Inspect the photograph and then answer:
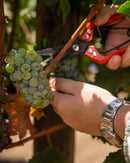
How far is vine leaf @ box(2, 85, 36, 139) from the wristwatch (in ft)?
1.18

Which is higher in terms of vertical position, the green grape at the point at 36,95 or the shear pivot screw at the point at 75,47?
the shear pivot screw at the point at 75,47

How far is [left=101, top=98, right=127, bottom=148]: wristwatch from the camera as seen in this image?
2.69 ft

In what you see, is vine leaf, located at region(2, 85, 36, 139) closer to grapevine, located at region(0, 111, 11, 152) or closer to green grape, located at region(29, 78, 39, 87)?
grapevine, located at region(0, 111, 11, 152)

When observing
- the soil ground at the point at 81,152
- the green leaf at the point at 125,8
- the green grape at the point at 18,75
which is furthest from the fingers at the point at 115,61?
the soil ground at the point at 81,152

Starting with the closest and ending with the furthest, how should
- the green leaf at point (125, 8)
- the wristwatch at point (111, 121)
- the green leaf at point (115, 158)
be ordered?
the green leaf at point (125, 8) < the wristwatch at point (111, 121) < the green leaf at point (115, 158)

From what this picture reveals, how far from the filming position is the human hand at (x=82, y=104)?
0.88 m

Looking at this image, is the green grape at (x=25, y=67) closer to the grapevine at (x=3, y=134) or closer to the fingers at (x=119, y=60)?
the grapevine at (x=3, y=134)

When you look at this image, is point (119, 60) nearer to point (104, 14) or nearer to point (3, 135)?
point (104, 14)

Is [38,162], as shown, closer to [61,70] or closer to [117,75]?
[61,70]

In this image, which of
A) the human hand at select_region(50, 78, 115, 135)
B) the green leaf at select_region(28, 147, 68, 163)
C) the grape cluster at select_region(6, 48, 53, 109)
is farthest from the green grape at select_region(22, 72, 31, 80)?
the green leaf at select_region(28, 147, 68, 163)

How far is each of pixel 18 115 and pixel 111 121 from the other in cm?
42

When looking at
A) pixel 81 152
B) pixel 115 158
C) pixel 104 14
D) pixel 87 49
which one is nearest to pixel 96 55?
pixel 87 49

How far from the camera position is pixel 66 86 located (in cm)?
95

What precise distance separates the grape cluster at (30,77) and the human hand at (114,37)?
0.29m
